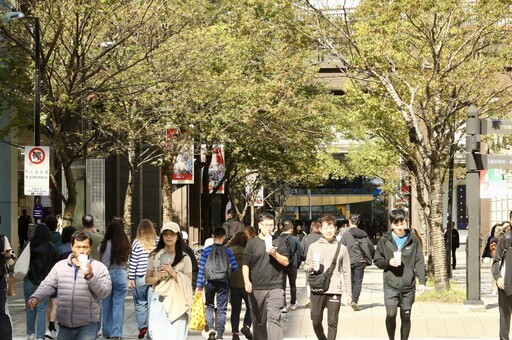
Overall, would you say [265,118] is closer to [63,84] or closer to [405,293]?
[63,84]

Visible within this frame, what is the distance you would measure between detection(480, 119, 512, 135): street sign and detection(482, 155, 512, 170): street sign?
0.46 meters

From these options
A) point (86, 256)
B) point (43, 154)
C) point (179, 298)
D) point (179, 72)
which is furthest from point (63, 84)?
point (86, 256)

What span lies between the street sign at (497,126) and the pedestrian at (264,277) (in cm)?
838

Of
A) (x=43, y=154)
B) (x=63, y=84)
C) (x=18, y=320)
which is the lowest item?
(x=18, y=320)

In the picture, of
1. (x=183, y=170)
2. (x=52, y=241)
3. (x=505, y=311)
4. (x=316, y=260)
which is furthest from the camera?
(x=183, y=170)

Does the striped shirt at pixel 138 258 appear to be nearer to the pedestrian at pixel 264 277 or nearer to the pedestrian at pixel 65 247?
the pedestrian at pixel 65 247

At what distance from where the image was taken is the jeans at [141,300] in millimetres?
16297

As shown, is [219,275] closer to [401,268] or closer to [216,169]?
[401,268]

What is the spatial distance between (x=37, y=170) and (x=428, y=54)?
8.93 m

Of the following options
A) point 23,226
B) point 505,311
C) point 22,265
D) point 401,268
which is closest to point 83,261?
point 22,265

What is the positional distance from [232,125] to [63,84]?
12920 mm

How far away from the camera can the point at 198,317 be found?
544 inches

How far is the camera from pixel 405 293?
14.0m

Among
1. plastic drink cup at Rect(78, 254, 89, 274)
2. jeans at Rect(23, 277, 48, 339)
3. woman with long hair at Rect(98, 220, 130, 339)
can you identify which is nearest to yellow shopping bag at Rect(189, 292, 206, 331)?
woman with long hair at Rect(98, 220, 130, 339)
